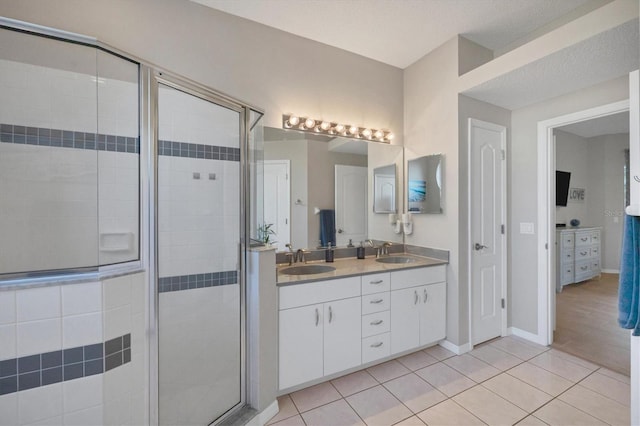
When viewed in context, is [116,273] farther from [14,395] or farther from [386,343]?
[386,343]

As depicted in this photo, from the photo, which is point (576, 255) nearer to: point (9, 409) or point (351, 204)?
Result: point (351, 204)

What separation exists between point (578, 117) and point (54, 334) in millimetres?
3770

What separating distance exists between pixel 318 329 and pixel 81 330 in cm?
133

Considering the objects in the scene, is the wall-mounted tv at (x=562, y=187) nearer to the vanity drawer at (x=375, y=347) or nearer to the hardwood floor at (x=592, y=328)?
the hardwood floor at (x=592, y=328)

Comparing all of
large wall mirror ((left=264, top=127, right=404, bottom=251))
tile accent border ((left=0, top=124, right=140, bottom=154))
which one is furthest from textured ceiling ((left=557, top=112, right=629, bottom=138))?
tile accent border ((left=0, top=124, right=140, bottom=154))

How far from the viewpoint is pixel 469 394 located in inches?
75.7

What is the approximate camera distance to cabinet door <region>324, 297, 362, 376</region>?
1989mm

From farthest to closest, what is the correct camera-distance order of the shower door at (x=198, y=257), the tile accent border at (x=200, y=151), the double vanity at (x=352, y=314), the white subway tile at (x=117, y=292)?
the double vanity at (x=352, y=314), the tile accent border at (x=200, y=151), the shower door at (x=198, y=257), the white subway tile at (x=117, y=292)

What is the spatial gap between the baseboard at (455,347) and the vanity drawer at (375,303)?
834 mm

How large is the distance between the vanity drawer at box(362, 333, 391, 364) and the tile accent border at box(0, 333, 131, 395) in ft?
5.29

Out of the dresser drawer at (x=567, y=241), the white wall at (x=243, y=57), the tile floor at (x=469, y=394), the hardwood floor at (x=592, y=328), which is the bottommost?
the tile floor at (x=469, y=394)

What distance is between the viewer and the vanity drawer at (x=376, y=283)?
2146 millimetres

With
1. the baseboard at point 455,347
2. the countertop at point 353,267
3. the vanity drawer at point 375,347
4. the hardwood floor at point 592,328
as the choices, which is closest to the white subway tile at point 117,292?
the countertop at point 353,267

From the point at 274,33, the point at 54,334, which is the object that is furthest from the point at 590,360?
the point at 274,33
